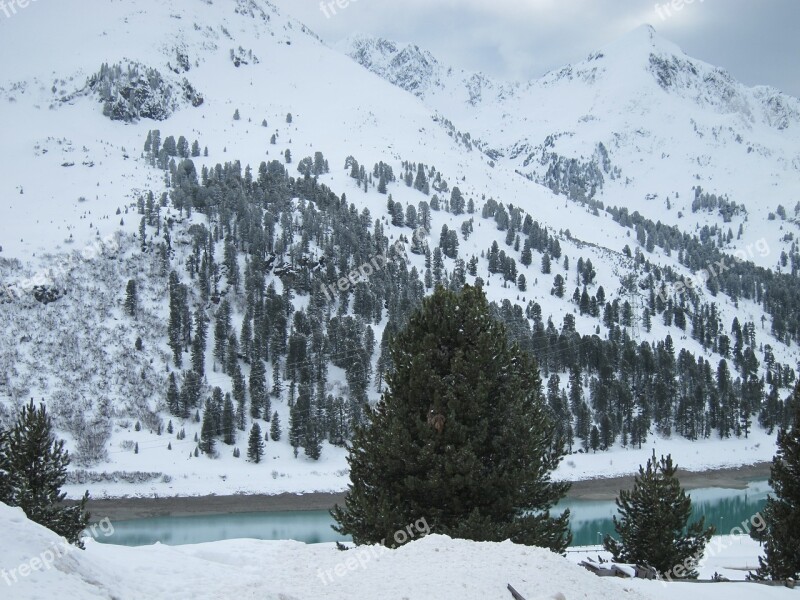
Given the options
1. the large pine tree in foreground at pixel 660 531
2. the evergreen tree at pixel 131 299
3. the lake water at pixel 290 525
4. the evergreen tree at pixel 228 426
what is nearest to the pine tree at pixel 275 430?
the evergreen tree at pixel 228 426

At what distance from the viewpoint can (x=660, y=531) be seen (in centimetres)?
2453

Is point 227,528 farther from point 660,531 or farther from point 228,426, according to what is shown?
point 660,531

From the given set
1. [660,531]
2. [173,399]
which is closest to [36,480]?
[660,531]

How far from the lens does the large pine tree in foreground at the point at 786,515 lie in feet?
69.4

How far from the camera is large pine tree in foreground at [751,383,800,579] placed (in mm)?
21156

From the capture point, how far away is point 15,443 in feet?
73.1

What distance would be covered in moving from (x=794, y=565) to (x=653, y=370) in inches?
4292

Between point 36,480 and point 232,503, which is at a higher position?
point 36,480

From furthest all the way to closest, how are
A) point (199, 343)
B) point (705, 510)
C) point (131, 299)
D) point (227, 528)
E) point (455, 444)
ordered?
point (131, 299)
point (199, 343)
point (705, 510)
point (227, 528)
point (455, 444)

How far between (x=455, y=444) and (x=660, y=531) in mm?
11933

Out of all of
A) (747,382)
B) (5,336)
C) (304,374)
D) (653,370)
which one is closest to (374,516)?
(304,374)

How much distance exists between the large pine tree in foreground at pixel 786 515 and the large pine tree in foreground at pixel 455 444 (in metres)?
8.58

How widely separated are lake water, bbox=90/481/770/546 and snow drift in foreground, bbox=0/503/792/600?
41.0 metres

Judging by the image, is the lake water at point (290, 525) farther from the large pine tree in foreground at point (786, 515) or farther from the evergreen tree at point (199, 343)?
the evergreen tree at point (199, 343)
